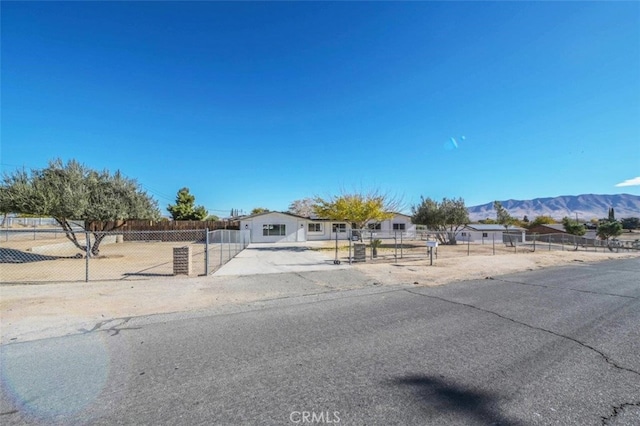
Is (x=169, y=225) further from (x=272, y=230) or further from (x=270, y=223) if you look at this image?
(x=272, y=230)

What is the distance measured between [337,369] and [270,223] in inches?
1177

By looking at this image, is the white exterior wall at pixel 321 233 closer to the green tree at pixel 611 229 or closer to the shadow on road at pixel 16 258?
the shadow on road at pixel 16 258

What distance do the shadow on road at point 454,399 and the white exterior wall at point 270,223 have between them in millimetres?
30020

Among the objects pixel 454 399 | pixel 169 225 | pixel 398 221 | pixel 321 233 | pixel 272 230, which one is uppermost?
pixel 398 221

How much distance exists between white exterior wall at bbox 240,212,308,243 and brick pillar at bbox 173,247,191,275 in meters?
21.9

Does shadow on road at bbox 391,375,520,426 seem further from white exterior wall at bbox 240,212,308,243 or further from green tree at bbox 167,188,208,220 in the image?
green tree at bbox 167,188,208,220

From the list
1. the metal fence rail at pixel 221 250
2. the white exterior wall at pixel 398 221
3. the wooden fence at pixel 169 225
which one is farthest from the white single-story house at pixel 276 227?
the white exterior wall at pixel 398 221

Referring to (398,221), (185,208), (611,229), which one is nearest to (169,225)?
(185,208)

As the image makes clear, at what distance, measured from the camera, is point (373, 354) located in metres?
4.07

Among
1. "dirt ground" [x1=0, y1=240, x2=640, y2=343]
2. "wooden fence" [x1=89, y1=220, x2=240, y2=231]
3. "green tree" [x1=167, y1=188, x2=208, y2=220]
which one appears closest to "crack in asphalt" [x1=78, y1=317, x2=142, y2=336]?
"dirt ground" [x1=0, y1=240, x2=640, y2=343]

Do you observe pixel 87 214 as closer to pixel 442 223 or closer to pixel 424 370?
pixel 424 370

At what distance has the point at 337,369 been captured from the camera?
11.8ft

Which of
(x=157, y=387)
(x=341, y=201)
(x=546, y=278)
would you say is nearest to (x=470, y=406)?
(x=157, y=387)

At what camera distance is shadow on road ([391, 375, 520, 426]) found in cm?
266
